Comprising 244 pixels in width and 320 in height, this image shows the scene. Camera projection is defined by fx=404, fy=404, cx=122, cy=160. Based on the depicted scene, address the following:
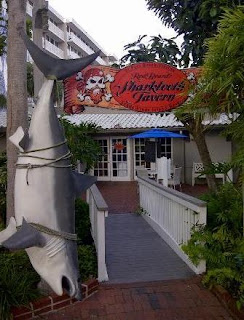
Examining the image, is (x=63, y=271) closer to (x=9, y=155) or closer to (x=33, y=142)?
(x=33, y=142)

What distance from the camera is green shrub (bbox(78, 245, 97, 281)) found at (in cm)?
529

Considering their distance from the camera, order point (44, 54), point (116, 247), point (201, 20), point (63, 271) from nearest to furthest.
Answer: point (63, 271) < point (44, 54) < point (116, 247) < point (201, 20)

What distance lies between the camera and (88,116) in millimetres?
19453

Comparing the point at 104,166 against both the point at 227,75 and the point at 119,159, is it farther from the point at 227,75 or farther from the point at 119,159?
the point at 227,75

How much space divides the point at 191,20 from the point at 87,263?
5.32 m

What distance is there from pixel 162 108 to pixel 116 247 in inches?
110

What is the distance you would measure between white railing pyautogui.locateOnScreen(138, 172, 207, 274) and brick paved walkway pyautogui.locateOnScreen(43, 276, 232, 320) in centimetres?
65

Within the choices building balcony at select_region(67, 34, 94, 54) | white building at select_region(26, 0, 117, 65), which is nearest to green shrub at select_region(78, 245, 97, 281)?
white building at select_region(26, 0, 117, 65)

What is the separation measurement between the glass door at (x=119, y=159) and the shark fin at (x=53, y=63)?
1493 cm

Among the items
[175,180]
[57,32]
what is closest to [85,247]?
[175,180]

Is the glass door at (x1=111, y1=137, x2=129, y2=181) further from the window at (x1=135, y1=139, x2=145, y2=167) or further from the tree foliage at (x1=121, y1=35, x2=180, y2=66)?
the tree foliage at (x1=121, y1=35, x2=180, y2=66)

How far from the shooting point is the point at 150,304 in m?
4.60

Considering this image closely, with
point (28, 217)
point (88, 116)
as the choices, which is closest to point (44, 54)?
point (28, 217)

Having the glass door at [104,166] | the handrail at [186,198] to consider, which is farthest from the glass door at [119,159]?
the handrail at [186,198]
